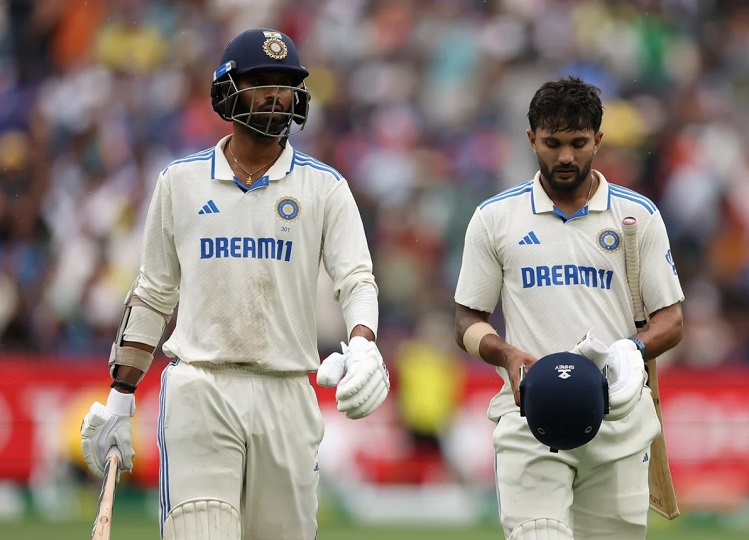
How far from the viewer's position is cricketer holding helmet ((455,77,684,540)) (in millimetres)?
5594

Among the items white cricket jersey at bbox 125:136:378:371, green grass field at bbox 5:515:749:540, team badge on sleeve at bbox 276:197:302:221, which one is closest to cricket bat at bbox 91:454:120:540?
white cricket jersey at bbox 125:136:378:371

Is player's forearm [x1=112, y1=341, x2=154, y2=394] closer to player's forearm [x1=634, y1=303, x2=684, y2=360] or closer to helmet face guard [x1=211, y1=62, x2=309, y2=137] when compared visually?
helmet face guard [x1=211, y1=62, x2=309, y2=137]

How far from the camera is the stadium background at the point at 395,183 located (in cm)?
1191

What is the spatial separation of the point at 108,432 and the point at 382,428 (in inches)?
251

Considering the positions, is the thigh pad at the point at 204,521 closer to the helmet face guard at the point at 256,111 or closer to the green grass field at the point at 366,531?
the helmet face guard at the point at 256,111

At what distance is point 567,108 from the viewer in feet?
18.3

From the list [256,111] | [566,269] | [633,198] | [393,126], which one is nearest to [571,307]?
[566,269]

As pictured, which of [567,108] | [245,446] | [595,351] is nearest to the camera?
[595,351]

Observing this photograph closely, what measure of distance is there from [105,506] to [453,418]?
671 centimetres

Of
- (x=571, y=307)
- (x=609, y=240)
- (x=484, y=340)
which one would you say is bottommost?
(x=484, y=340)

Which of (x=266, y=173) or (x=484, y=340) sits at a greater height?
(x=266, y=173)

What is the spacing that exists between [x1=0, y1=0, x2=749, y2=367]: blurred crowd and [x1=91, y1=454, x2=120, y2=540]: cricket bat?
22.2ft

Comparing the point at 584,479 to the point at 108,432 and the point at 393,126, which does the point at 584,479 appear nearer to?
the point at 108,432

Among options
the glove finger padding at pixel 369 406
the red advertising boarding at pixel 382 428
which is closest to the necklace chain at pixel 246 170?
the glove finger padding at pixel 369 406
